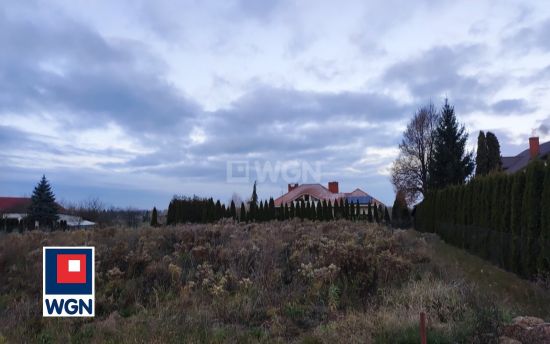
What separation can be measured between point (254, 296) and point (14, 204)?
5879 cm

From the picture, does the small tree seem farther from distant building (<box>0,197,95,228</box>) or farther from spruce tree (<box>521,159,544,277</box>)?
distant building (<box>0,197,95,228</box>)

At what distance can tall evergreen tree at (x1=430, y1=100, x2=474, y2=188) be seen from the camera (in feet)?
118

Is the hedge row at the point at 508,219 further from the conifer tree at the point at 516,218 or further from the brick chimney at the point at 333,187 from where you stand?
the brick chimney at the point at 333,187

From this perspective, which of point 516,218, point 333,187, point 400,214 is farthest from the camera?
point 333,187

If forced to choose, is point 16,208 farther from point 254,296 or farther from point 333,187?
point 254,296

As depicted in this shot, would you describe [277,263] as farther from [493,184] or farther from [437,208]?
[437,208]

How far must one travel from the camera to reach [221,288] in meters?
6.40

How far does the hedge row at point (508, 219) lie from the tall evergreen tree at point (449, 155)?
1660 cm

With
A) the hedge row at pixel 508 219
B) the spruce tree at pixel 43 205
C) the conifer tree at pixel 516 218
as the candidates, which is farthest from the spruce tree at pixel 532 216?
the spruce tree at pixel 43 205

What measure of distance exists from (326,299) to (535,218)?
7.35m

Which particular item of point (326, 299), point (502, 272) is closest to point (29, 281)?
point (326, 299)

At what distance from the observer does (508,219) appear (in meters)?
12.9

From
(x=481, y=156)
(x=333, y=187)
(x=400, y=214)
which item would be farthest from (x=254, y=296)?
(x=333, y=187)

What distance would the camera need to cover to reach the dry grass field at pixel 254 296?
15.0ft
